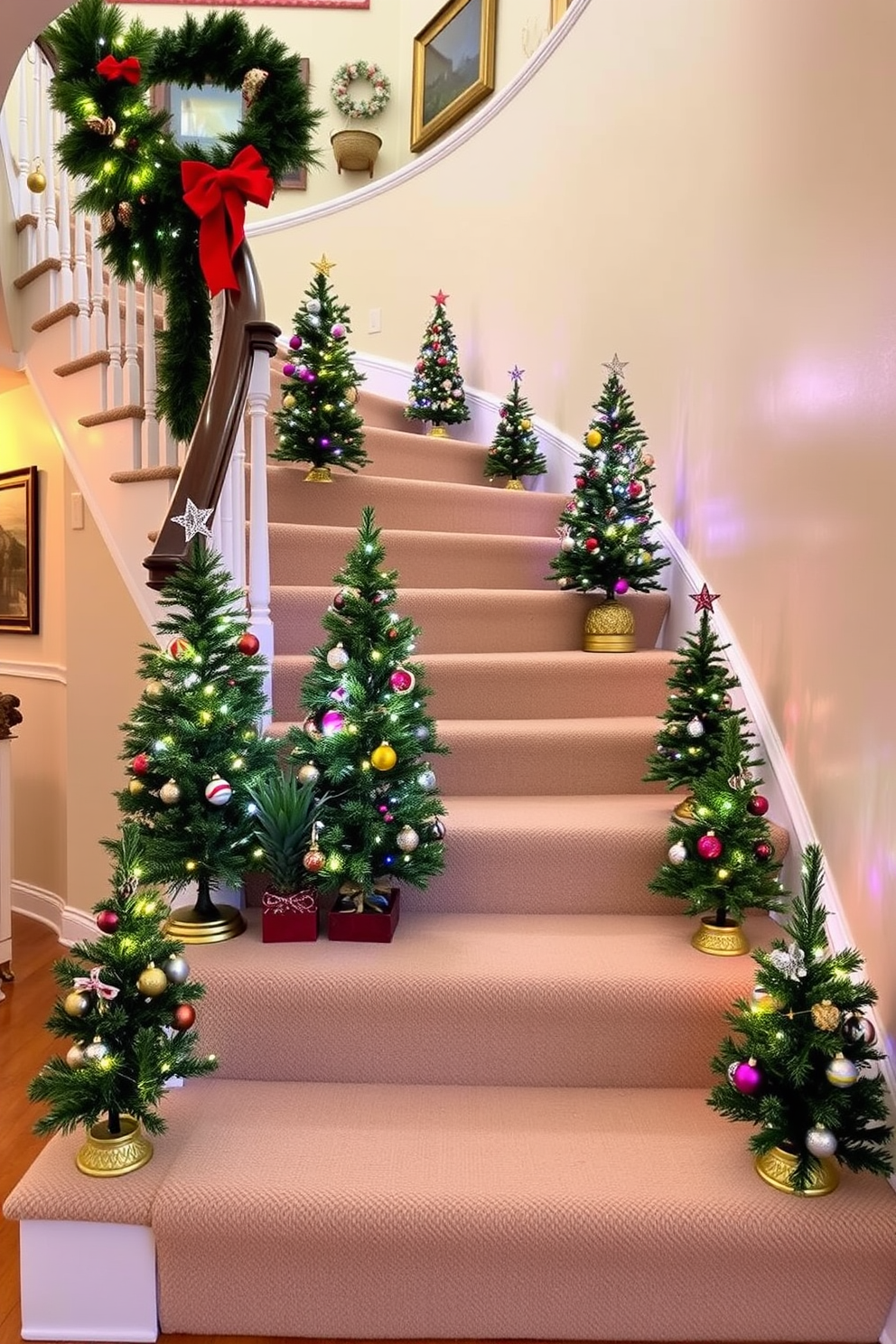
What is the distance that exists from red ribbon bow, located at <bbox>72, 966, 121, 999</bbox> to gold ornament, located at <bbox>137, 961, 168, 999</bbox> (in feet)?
0.13

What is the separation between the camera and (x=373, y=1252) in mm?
1315

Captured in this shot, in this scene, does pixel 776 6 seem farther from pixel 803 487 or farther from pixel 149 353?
pixel 149 353

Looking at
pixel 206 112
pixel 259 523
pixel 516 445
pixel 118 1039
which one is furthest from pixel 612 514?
pixel 206 112

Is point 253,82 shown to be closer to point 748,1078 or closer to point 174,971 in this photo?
point 174,971

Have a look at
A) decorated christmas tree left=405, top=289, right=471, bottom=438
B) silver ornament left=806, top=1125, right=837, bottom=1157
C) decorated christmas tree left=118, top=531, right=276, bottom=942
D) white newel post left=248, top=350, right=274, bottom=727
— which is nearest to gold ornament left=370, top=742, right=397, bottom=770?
decorated christmas tree left=118, top=531, right=276, bottom=942

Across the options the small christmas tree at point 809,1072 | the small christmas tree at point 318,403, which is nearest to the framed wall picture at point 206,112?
the small christmas tree at point 318,403

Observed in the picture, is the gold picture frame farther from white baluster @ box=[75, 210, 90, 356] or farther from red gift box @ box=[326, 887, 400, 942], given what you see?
red gift box @ box=[326, 887, 400, 942]

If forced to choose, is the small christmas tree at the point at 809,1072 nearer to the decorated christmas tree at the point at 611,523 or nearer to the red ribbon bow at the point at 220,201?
the decorated christmas tree at the point at 611,523

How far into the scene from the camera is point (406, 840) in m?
1.72

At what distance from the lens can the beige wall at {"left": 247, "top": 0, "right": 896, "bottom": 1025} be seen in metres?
1.60

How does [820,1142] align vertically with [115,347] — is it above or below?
below

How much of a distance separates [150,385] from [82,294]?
696 millimetres

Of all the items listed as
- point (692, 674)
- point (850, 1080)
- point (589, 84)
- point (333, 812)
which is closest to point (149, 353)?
point (333, 812)

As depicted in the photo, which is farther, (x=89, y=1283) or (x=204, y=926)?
(x=204, y=926)
